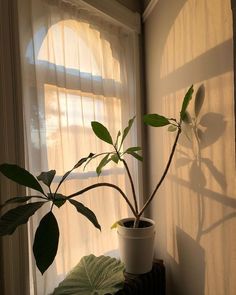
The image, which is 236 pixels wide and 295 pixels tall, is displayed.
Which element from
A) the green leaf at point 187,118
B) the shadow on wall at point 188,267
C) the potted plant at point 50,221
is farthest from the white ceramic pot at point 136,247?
the green leaf at point 187,118

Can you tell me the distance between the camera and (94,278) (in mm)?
1347

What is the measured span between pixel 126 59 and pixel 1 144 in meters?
1.17

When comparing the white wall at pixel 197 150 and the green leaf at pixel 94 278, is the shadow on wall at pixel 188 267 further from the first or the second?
the green leaf at pixel 94 278

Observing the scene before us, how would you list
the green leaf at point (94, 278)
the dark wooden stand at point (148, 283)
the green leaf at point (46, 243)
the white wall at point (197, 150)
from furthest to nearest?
the dark wooden stand at point (148, 283) < the green leaf at point (94, 278) < the white wall at point (197, 150) < the green leaf at point (46, 243)

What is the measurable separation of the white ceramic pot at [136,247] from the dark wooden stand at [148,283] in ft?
0.13

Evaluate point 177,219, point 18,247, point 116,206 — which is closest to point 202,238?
point 177,219

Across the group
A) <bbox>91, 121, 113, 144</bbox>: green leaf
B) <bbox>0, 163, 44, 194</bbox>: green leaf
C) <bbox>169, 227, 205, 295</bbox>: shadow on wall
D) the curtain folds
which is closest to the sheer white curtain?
the curtain folds

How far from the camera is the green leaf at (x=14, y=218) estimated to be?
2.61 feet

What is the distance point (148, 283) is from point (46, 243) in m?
0.95

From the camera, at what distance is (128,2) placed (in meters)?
1.84

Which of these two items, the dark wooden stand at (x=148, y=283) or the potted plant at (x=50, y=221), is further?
the dark wooden stand at (x=148, y=283)

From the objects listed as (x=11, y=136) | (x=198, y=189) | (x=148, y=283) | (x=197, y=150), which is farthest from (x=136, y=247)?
(x=11, y=136)

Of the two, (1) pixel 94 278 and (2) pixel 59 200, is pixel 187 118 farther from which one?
(1) pixel 94 278

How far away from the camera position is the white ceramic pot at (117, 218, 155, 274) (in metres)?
1.41
